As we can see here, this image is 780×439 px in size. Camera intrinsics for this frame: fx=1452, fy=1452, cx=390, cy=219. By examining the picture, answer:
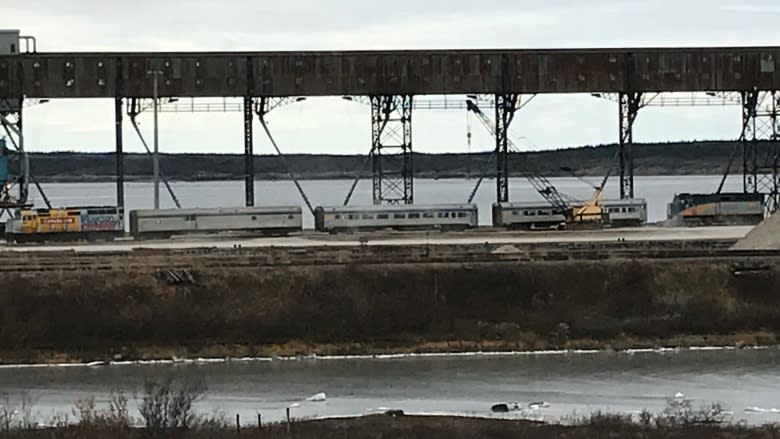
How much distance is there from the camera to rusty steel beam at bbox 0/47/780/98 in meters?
83.6

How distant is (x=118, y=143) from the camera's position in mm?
84375

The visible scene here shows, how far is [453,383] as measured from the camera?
155 feet

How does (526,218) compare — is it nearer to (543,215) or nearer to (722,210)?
(543,215)

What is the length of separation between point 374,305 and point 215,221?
29.4 metres

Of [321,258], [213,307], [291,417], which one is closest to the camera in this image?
[291,417]

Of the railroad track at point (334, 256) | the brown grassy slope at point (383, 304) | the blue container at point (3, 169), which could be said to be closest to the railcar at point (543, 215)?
the railroad track at point (334, 256)

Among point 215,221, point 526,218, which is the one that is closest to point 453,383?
point 215,221

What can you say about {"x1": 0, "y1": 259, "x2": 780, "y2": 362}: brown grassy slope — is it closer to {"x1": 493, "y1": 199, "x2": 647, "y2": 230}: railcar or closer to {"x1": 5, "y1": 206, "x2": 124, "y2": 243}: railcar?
{"x1": 5, "y1": 206, "x2": 124, "y2": 243}: railcar

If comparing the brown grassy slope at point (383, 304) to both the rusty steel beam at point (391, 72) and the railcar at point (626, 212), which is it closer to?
the rusty steel beam at point (391, 72)

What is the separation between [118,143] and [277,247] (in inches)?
770

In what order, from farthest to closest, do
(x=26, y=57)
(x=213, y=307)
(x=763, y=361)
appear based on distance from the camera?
(x=26, y=57) → (x=213, y=307) → (x=763, y=361)

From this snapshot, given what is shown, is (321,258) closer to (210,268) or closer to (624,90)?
(210,268)

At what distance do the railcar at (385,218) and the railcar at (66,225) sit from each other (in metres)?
12.4

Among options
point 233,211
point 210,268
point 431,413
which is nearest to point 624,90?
point 233,211
